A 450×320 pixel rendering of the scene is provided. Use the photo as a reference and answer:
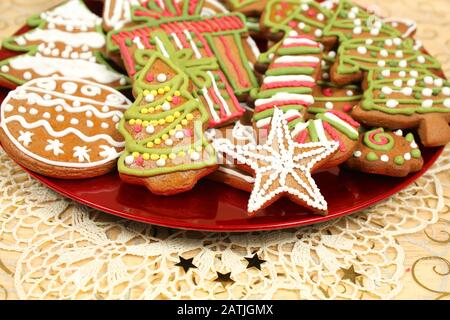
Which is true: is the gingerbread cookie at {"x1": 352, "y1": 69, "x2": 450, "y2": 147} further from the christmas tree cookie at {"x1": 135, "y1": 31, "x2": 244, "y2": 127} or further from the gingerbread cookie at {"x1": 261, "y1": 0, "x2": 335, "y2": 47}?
the christmas tree cookie at {"x1": 135, "y1": 31, "x2": 244, "y2": 127}

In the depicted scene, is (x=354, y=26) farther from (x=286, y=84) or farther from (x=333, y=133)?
(x=333, y=133)

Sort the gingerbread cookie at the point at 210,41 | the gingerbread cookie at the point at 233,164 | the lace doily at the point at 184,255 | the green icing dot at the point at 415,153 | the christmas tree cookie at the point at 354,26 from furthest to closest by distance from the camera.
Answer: the christmas tree cookie at the point at 354,26 < the gingerbread cookie at the point at 210,41 < the green icing dot at the point at 415,153 < the gingerbread cookie at the point at 233,164 < the lace doily at the point at 184,255

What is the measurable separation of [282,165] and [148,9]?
1.21m

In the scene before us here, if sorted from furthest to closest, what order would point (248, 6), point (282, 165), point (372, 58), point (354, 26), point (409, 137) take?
point (248, 6)
point (354, 26)
point (372, 58)
point (409, 137)
point (282, 165)

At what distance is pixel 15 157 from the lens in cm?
216

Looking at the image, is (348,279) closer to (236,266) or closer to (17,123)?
(236,266)

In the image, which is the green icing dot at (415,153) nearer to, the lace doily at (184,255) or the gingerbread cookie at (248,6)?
the lace doily at (184,255)

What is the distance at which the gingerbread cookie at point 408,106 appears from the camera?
2.32 m

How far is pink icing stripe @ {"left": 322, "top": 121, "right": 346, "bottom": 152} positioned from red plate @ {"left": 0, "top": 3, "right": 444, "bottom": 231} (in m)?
0.16

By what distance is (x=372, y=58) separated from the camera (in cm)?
255

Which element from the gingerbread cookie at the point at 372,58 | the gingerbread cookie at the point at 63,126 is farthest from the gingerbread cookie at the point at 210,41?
the gingerbread cookie at the point at 372,58

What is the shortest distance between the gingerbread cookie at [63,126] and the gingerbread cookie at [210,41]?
22cm

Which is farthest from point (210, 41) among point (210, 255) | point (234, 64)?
point (210, 255)
